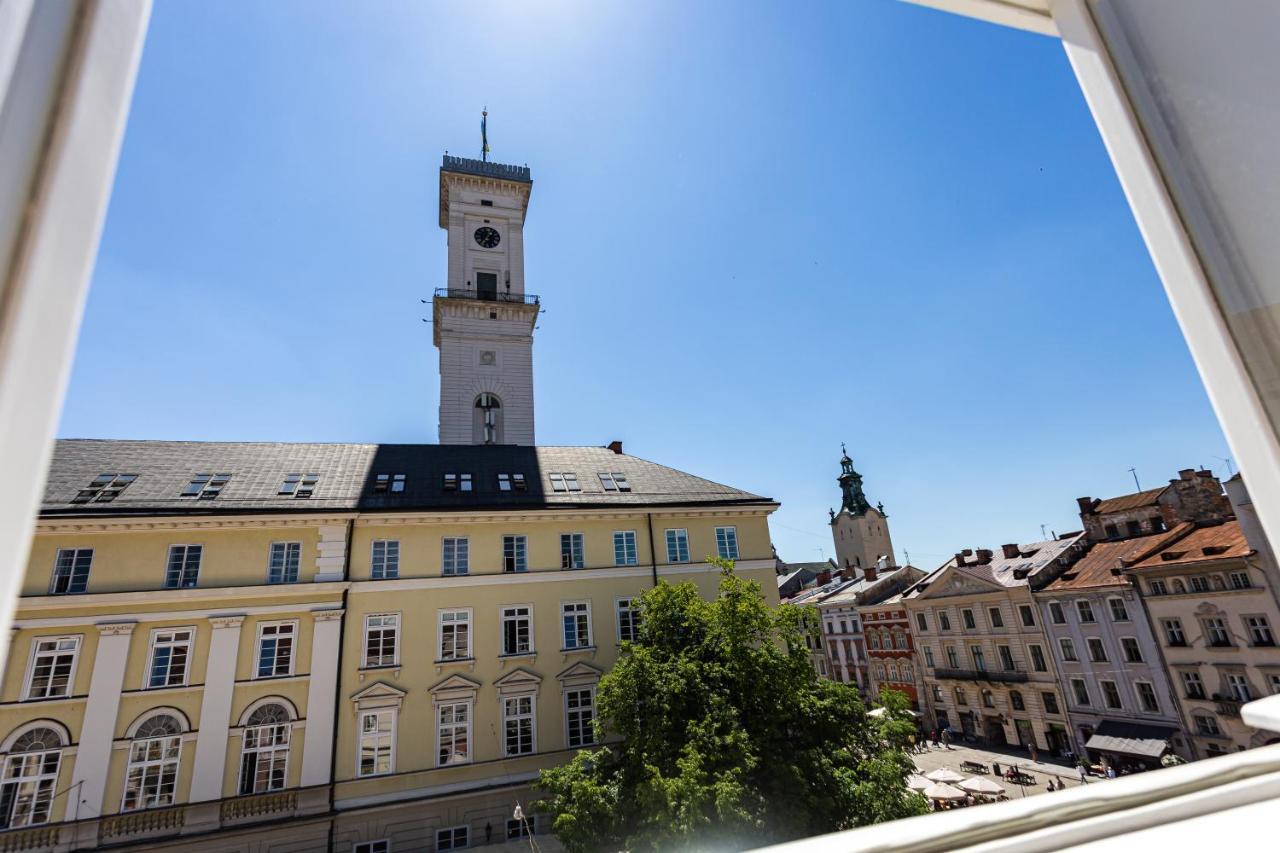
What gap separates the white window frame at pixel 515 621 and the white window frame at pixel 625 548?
328 centimetres

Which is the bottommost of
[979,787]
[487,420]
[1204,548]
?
[979,787]

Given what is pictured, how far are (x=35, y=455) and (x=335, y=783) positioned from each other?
18925 millimetres

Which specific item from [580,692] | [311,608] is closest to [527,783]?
[580,692]

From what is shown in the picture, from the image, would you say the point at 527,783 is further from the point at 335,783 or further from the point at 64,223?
the point at 64,223

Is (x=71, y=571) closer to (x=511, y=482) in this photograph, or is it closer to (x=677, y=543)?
(x=511, y=482)

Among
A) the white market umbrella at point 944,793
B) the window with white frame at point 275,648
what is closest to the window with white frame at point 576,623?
the window with white frame at point 275,648

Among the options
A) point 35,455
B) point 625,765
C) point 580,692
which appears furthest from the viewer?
point 580,692

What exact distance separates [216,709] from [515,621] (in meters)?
7.81

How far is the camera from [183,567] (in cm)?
1675

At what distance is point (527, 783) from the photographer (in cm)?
1691

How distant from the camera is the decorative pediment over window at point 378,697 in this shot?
16562mm

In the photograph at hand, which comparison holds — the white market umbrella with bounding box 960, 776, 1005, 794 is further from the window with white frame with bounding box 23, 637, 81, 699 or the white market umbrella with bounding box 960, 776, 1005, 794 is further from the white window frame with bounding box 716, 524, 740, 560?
the window with white frame with bounding box 23, 637, 81, 699

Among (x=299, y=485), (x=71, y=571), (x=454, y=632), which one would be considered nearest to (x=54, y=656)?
(x=71, y=571)

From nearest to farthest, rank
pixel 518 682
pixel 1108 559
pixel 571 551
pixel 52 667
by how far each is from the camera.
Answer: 1. pixel 52 667
2. pixel 518 682
3. pixel 571 551
4. pixel 1108 559
